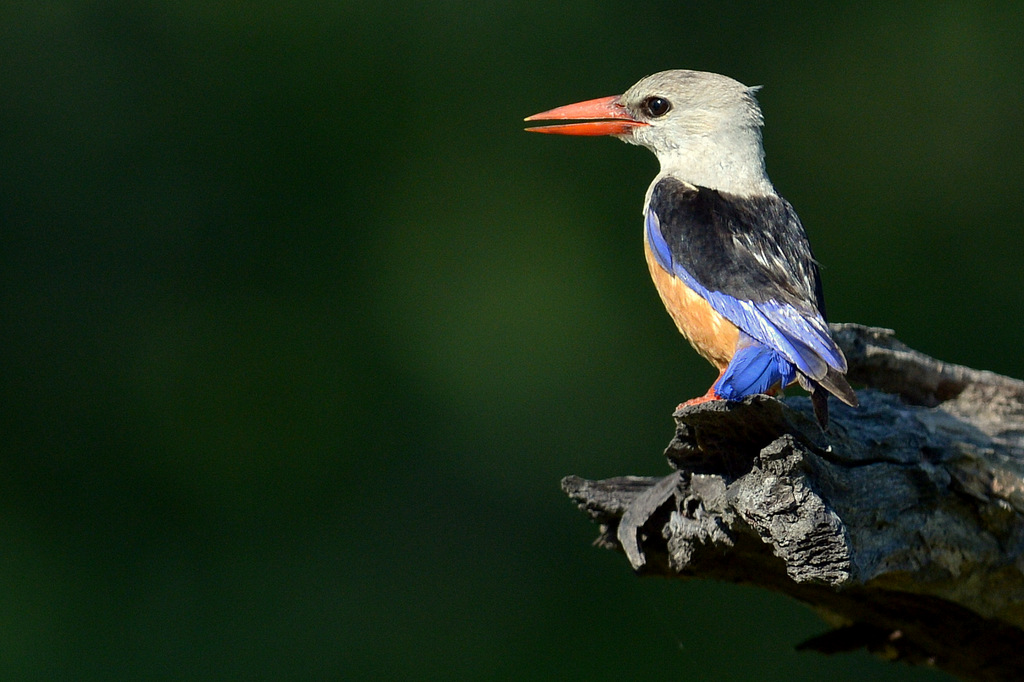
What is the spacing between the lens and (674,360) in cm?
595

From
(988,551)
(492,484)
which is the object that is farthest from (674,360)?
(988,551)

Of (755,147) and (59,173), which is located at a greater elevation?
(59,173)

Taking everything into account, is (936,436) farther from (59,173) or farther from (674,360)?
(59,173)

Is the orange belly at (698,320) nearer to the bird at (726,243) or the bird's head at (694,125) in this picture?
the bird at (726,243)

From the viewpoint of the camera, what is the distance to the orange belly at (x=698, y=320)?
2832 millimetres

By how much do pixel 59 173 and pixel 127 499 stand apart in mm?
1550

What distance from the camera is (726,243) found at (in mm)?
2904

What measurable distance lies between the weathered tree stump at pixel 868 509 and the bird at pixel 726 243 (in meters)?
0.12

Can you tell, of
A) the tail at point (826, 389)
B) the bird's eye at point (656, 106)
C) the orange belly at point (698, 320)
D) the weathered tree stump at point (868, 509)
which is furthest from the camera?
the bird's eye at point (656, 106)

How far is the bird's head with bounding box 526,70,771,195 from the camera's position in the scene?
130 inches

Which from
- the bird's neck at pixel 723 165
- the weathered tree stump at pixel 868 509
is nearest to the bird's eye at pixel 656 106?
the bird's neck at pixel 723 165

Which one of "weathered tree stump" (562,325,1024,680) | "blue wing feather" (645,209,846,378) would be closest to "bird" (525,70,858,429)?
"blue wing feather" (645,209,846,378)

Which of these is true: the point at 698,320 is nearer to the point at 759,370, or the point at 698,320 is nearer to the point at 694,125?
the point at 759,370

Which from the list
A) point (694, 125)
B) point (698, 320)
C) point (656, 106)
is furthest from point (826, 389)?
point (656, 106)
